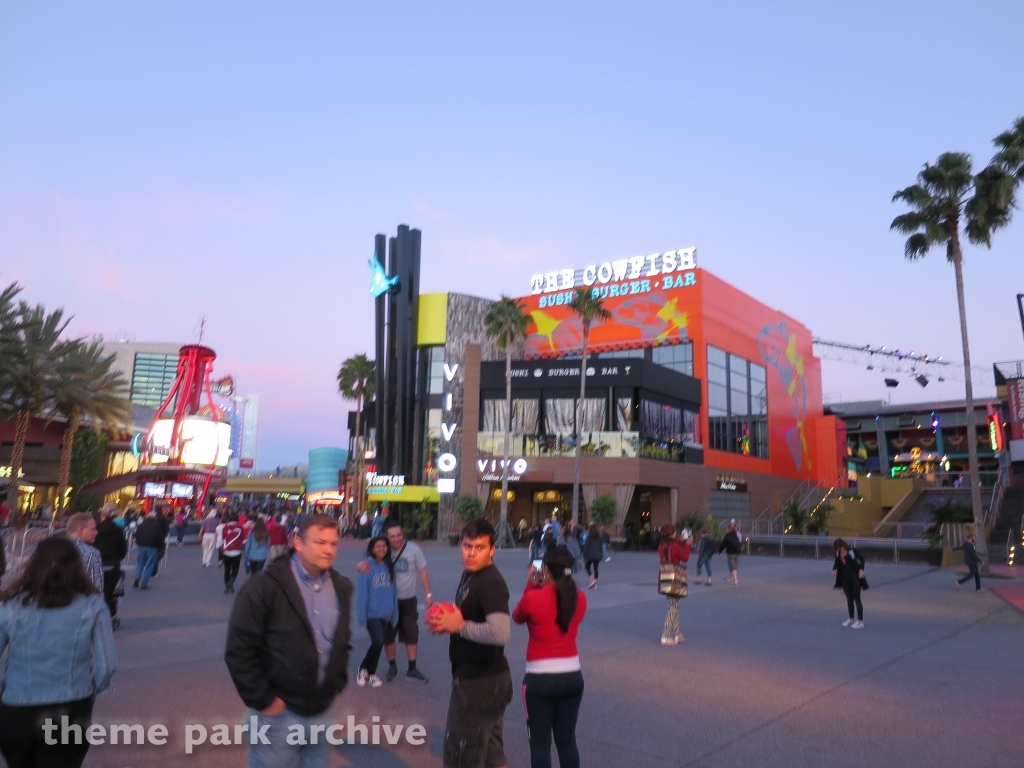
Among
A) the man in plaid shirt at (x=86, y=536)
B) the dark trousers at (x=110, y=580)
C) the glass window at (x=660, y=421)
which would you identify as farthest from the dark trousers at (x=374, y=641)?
the glass window at (x=660, y=421)

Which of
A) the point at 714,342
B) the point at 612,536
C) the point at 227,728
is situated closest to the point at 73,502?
the point at 612,536

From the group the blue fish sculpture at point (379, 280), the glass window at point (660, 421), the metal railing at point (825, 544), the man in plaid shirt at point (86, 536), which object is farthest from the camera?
the blue fish sculpture at point (379, 280)

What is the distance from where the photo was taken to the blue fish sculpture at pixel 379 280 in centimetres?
5562

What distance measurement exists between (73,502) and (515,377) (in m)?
26.5

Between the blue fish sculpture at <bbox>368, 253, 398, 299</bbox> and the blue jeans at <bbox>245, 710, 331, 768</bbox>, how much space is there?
174ft

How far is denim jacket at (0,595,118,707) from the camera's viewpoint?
374cm

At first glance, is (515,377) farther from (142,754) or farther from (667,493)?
(142,754)

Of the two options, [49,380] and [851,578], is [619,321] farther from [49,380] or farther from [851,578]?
[851,578]

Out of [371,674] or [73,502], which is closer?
[371,674]

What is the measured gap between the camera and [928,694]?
8172 mm

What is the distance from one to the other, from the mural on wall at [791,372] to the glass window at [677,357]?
10.2 meters

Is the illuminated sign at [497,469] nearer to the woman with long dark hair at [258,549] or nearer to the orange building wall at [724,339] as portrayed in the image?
the orange building wall at [724,339]

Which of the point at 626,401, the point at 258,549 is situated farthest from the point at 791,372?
the point at 258,549

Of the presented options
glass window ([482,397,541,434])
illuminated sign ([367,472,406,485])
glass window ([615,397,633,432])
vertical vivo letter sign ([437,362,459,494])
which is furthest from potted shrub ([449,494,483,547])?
glass window ([615,397,633,432])
